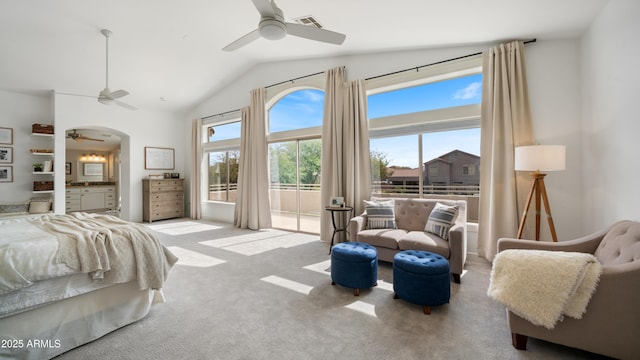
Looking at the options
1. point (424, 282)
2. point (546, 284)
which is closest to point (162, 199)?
point (424, 282)

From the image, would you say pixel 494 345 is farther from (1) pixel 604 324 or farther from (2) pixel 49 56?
(2) pixel 49 56

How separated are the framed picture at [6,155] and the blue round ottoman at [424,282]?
7800 millimetres

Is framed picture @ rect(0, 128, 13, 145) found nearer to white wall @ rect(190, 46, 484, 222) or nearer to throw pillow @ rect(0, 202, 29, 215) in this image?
throw pillow @ rect(0, 202, 29, 215)

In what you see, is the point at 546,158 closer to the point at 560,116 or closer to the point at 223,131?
the point at 560,116

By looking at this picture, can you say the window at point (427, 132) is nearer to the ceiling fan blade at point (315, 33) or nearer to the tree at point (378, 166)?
the tree at point (378, 166)

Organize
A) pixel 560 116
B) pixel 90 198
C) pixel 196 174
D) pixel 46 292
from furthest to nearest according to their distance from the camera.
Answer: pixel 90 198
pixel 196 174
pixel 560 116
pixel 46 292

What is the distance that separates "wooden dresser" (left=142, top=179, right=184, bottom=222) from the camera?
6996 millimetres

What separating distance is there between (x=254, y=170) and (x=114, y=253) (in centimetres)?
401

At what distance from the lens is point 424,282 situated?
7.77ft

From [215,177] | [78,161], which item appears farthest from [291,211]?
[78,161]

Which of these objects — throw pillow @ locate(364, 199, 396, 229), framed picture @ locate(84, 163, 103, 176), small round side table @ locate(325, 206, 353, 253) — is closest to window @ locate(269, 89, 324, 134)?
small round side table @ locate(325, 206, 353, 253)

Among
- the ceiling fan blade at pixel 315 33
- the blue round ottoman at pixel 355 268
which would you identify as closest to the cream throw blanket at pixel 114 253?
the blue round ottoman at pixel 355 268

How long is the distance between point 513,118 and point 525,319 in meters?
2.70

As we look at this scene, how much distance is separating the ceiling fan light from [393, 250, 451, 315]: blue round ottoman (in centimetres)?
240
